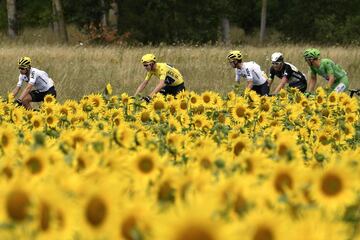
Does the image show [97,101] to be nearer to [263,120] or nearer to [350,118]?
[263,120]

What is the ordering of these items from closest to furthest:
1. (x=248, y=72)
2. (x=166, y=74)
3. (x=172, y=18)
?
(x=166, y=74)
(x=248, y=72)
(x=172, y=18)

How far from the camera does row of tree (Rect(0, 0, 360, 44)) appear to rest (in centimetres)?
3927

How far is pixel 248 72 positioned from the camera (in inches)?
538

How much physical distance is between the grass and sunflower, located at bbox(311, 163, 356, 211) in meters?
14.8

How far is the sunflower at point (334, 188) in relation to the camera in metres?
2.58

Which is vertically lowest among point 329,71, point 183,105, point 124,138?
point 329,71

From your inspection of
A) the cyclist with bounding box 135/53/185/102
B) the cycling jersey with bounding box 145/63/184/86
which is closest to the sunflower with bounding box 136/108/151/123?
the cyclist with bounding box 135/53/185/102

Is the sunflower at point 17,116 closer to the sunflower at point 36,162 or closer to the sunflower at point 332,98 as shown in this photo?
the sunflower at point 332,98

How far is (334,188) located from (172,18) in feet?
131

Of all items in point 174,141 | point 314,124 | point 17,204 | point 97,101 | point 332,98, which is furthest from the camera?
point 332,98

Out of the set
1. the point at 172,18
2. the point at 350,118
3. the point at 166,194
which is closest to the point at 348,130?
the point at 350,118

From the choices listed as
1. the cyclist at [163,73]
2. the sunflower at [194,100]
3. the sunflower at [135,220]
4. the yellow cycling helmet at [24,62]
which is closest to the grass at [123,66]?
the yellow cycling helmet at [24,62]

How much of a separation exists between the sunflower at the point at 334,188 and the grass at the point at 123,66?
14.8 metres

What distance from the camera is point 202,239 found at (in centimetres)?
166
